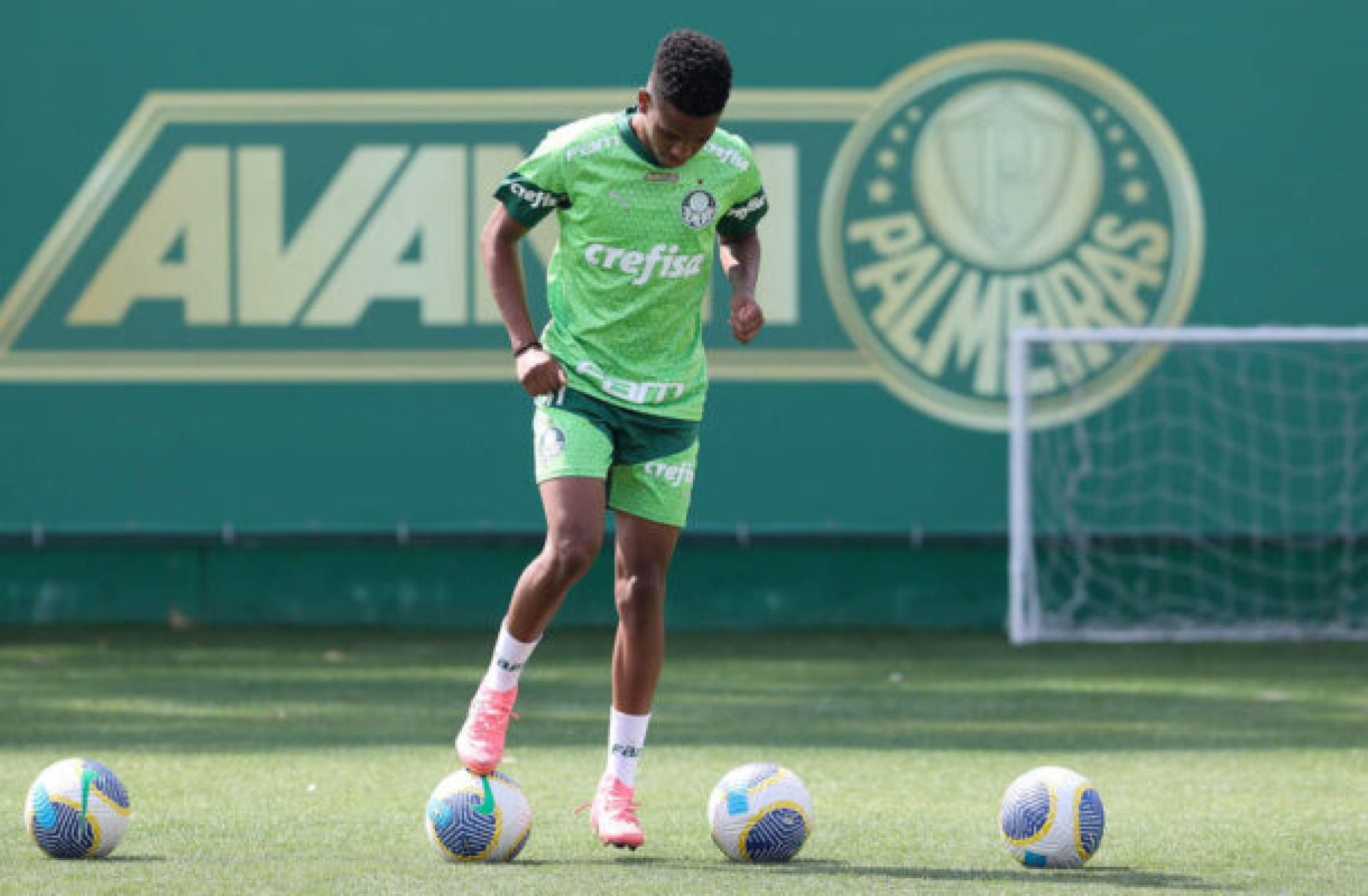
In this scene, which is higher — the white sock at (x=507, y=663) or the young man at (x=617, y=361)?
the young man at (x=617, y=361)

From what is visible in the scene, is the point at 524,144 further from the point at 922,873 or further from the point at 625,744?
the point at 922,873

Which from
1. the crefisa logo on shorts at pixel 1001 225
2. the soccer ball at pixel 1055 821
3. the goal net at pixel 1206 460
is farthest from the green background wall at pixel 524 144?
the soccer ball at pixel 1055 821

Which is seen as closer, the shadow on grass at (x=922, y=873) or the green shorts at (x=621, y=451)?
the shadow on grass at (x=922, y=873)

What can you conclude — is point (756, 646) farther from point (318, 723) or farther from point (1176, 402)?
point (318, 723)

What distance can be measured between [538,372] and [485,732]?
A: 935 mm

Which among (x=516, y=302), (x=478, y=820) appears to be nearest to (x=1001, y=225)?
(x=516, y=302)

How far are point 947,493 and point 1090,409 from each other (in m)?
0.91

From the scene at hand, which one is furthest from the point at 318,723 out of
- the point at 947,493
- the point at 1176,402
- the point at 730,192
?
the point at 1176,402

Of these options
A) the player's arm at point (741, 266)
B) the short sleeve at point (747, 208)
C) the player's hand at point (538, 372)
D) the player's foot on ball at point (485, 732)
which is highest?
the short sleeve at point (747, 208)

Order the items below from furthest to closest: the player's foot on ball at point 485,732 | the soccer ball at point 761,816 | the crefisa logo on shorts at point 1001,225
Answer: the crefisa logo on shorts at point 1001,225, the player's foot on ball at point 485,732, the soccer ball at point 761,816

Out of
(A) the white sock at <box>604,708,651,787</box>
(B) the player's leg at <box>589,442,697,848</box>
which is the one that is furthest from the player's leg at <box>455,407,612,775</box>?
(A) the white sock at <box>604,708,651,787</box>

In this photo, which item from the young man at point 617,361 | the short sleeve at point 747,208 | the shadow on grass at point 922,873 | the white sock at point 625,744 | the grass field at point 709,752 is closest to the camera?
the shadow on grass at point 922,873

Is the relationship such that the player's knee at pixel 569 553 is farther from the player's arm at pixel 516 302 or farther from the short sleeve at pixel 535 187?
the short sleeve at pixel 535 187

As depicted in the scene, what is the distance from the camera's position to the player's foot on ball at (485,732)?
616 centimetres
